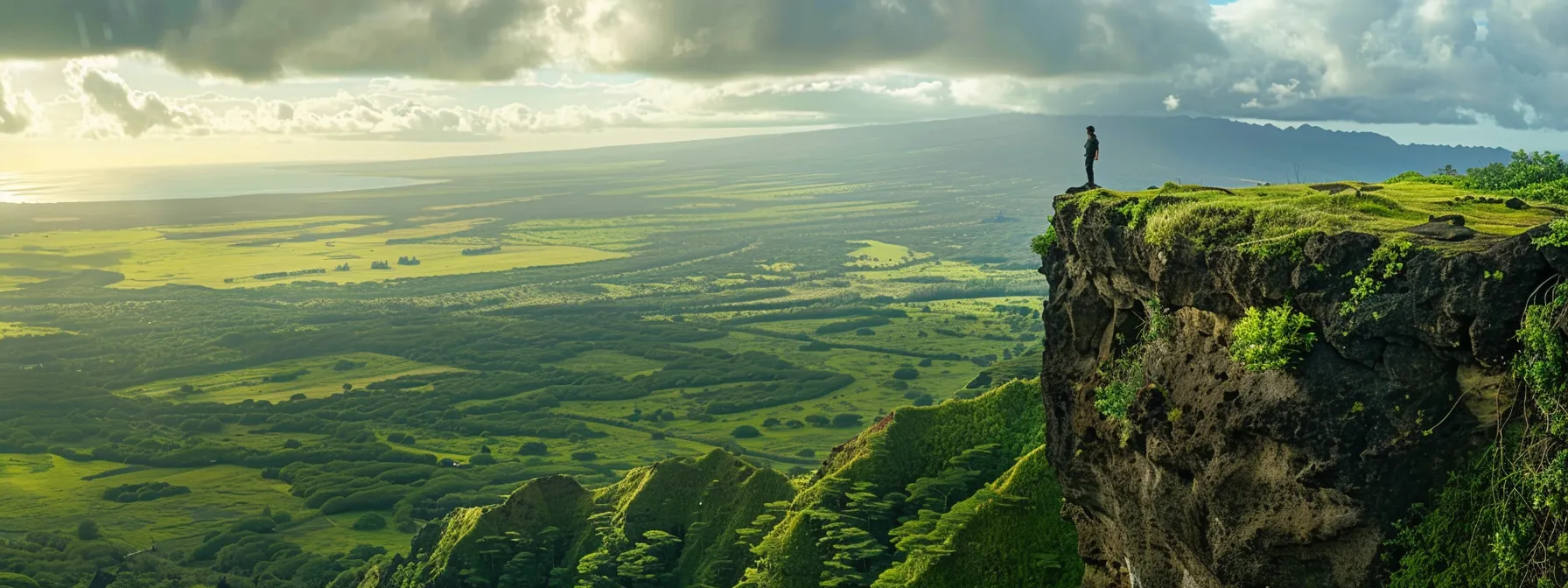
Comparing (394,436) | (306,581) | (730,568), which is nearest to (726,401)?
(394,436)

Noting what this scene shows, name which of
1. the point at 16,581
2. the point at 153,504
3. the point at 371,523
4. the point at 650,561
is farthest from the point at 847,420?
the point at 650,561

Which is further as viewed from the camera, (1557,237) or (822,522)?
(822,522)

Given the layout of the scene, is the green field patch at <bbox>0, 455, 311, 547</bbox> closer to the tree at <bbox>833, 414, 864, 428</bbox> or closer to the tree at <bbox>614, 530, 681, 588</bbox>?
the tree at <bbox>833, 414, 864, 428</bbox>

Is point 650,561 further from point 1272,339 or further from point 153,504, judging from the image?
point 153,504

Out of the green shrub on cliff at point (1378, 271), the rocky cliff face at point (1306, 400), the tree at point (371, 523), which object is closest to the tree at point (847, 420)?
the tree at point (371, 523)

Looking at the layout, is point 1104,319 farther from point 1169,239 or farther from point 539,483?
point 539,483

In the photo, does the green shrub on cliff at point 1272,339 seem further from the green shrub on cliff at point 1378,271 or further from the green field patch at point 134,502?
the green field patch at point 134,502

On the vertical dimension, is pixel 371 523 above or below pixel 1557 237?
below
